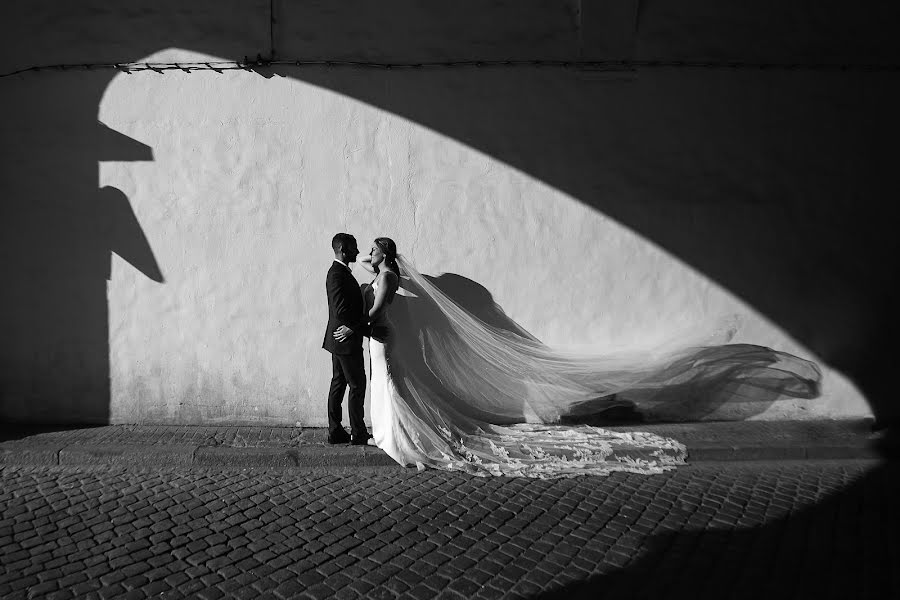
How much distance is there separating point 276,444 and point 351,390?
84 cm

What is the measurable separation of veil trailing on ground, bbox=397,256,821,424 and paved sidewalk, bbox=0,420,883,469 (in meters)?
0.30

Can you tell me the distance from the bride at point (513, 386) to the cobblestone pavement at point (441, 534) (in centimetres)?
30

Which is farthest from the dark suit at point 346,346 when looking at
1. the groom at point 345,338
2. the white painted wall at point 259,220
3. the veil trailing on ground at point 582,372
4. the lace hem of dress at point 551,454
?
the white painted wall at point 259,220

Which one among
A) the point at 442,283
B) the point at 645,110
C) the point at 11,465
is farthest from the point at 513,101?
the point at 11,465

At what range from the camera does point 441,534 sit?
4.17 m

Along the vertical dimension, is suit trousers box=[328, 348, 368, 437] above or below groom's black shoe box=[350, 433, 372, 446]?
above

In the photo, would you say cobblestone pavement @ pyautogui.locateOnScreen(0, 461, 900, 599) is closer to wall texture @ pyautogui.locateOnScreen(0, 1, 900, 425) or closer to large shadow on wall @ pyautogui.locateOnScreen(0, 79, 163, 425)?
large shadow on wall @ pyautogui.locateOnScreen(0, 79, 163, 425)

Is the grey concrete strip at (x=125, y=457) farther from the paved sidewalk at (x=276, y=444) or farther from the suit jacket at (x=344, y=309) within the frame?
the suit jacket at (x=344, y=309)

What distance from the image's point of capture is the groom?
5.62m

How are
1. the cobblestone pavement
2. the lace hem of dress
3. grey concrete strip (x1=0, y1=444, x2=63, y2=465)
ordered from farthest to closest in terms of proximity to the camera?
grey concrete strip (x1=0, y1=444, x2=63, y2=465)
the lace hem of dress
the cobblestone pavement

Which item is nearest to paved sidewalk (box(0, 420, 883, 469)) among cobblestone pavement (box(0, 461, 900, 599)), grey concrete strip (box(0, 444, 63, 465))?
grey concrete strip (box(0, 444, 63, 465))

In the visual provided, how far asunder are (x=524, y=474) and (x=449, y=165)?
3.16 meters

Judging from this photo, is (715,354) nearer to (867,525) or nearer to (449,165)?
(867,525)

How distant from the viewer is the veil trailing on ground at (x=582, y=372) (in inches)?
243
